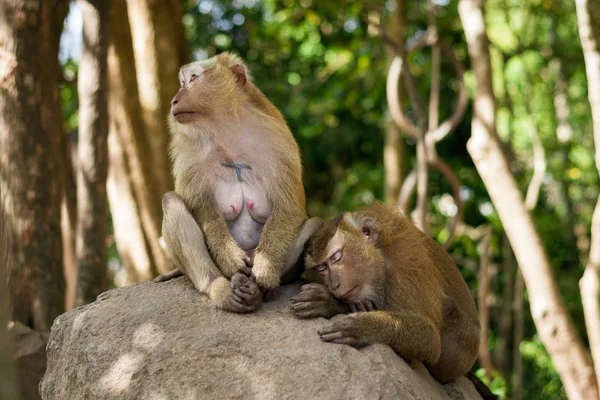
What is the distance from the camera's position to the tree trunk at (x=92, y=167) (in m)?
6.07

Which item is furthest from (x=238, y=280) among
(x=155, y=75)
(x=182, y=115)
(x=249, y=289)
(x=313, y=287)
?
(x=155, y=75)

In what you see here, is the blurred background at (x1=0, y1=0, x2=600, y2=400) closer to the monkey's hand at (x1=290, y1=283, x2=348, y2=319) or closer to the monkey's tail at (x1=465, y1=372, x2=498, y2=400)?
the monkey's tail at (x1=465, y1=372, x2=498, y2=400)

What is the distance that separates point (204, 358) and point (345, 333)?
0.66 metres

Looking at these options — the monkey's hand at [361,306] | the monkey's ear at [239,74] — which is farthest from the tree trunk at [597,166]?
the monkey's ear at [239,74]

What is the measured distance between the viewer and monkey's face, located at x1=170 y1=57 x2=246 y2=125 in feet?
14.9

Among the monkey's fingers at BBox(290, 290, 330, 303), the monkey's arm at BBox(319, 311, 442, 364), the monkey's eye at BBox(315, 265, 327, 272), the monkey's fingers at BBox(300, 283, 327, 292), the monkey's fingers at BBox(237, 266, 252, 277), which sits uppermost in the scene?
the monkey's fingers at BBox(237, 266, 252, 277)

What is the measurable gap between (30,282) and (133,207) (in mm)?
2332

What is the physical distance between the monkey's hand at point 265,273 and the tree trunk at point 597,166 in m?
2.47

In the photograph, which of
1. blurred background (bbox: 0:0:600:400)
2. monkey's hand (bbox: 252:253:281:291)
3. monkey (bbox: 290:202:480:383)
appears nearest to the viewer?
monkey (bbox: 290:202:480:383)

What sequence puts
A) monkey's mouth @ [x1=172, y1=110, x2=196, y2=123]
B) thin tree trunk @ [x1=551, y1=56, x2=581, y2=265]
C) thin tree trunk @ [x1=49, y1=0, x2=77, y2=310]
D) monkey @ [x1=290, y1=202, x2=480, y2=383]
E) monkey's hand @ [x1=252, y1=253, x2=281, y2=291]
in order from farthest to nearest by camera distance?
1. thin tree trunk @ [x1=551, y1=56, x2=581, y2=265]
2. thin tree trunk @ [x1=49, y1=0, x2=77, y2=310]
3. monkey's mouth @ [x1=172, y1=110, x2=196, y2=123]
4. monkey's hand @ [x1=252, y1=253, x2=281, y2=291]
5. monkey @ [x1=290, y1=202, x2=480, y2=383]

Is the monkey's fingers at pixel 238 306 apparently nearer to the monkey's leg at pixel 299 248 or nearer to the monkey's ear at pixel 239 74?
the monkey's leg at pixel 299 248

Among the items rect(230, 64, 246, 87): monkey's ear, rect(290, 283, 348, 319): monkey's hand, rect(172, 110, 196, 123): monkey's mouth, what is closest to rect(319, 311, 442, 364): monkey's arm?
rect(290, 283, 348, 319): monkey's hand

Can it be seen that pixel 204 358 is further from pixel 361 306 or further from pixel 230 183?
pixel 230 183

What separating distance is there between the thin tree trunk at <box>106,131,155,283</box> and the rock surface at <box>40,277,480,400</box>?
3.44 m
